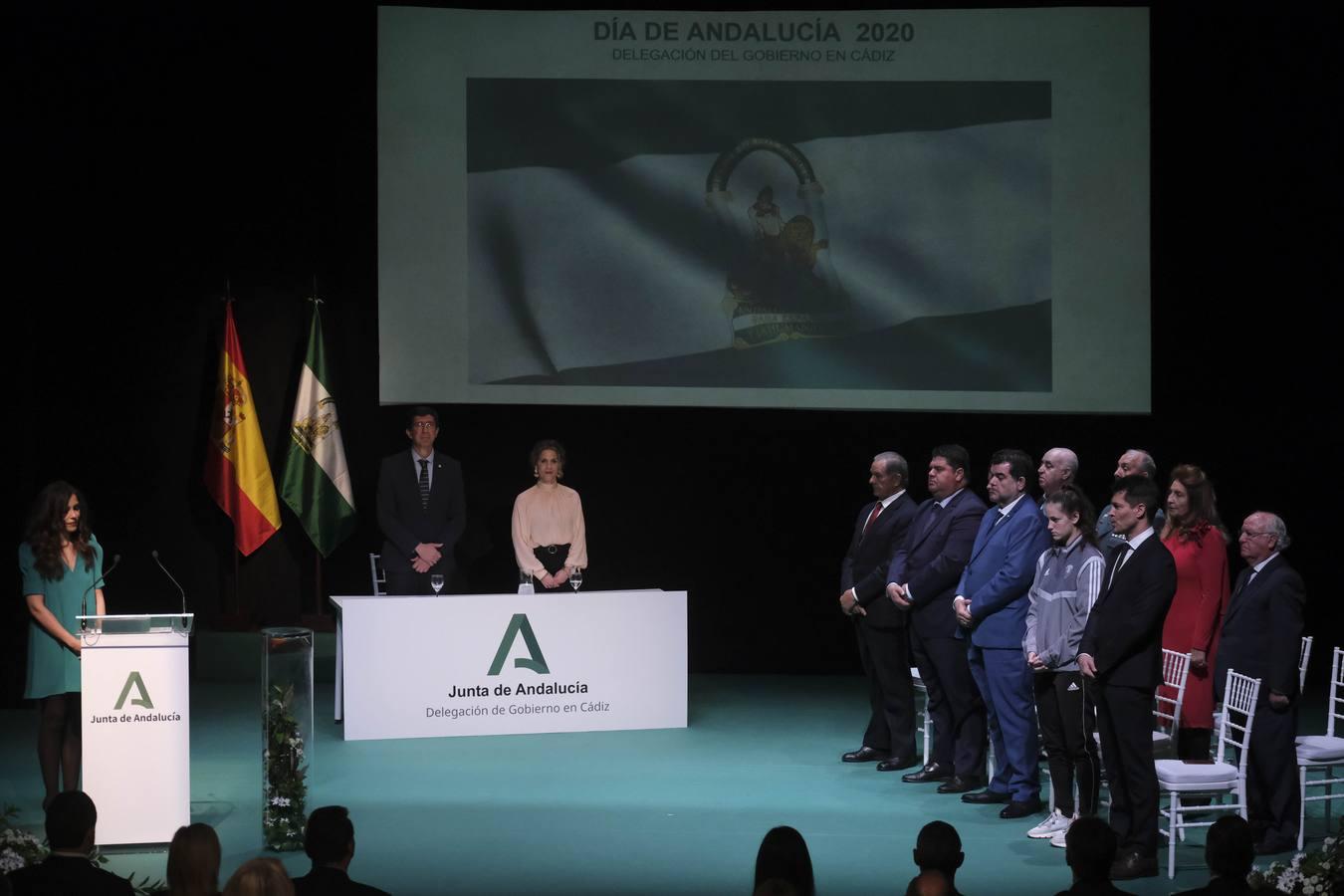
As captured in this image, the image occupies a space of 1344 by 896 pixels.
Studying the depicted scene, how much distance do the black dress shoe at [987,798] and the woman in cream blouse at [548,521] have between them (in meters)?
2.66

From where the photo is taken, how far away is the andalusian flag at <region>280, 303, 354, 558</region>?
28.7 feet

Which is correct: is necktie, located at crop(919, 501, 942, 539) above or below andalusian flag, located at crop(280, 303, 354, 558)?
below

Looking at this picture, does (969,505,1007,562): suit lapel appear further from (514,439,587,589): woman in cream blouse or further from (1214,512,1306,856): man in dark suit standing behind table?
(514,439,587,589): woman in cream blouse

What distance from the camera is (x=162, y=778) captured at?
5.22 metres

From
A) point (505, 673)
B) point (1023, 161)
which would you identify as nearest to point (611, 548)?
point (505, 673)

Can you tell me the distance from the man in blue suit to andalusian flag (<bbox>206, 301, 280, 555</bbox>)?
4460mm

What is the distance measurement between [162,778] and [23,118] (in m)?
4.81

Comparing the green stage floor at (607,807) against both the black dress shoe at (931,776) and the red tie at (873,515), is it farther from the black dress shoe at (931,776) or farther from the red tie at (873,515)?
the red tie at (873,515)

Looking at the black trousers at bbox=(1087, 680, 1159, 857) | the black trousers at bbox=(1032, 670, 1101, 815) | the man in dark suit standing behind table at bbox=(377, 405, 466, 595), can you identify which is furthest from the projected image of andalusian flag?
the black trousers at bbox=(1087, 680, 1159, 857)

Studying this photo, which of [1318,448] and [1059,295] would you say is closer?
[1059,295]

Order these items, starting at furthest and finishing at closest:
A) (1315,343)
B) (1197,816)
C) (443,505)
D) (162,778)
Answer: (1315,343)
(443,505)
(1197,816)
(162,778)

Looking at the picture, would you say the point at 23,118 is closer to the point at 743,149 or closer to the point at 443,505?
the point at 443,505

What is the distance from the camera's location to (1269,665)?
5.39 meters

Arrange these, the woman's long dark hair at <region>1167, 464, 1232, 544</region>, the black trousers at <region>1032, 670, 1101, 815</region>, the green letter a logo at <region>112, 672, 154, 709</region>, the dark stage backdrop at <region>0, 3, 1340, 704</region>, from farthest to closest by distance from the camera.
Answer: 1. the dark stage backdrop at <region>0, 3, 1340, 704</region>
2. the woman's long dark hair at <region>1167, 464, 1232, 544</region>
3. the black trousers at <region>1032, 670, 1101, 815</region>
4. the green letter a logo at <region>112, 672, 154, 709</region>
